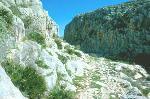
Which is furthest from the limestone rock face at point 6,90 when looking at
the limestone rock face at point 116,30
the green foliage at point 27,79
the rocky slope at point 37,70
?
the limestone rock face at point 116,30

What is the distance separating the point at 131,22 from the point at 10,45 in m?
36.4

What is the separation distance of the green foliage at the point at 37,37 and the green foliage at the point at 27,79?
137 inches

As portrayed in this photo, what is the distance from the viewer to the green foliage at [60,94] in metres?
21.5

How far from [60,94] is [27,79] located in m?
2.44

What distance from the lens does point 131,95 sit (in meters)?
26.0

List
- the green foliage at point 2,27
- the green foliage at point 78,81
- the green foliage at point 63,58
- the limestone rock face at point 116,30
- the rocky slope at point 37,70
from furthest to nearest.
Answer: the limestone rock face at point 116,30 → the green foliage at point 63,58 → the green foliage at point 78,81 → the green foliage at point 2,27 → the rocky slope at point 37,70

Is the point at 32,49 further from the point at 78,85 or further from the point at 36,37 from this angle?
the point at 78,85

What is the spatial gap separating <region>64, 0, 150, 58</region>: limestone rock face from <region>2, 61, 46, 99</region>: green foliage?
31.3 meters

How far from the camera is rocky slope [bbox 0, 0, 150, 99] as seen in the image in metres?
20.1

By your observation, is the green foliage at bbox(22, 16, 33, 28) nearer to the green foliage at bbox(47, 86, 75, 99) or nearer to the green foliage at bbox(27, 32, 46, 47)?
the green foliage at bbox(27, 32, 46, 47)

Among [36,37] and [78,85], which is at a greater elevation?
[36,37]

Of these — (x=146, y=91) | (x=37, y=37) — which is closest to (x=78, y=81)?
(x=37, y=37)

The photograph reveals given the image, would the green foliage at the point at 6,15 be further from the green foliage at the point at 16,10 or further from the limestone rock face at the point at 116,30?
the limestone rock face at the point at 116,30

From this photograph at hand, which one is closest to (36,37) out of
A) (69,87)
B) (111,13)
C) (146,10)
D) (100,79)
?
(69,87)
